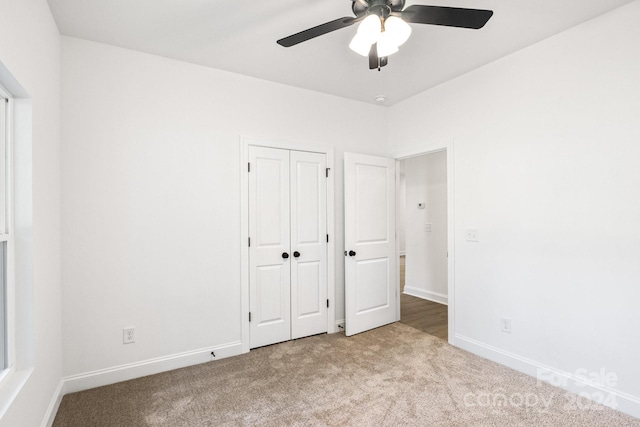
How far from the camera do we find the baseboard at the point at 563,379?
6.86 ft

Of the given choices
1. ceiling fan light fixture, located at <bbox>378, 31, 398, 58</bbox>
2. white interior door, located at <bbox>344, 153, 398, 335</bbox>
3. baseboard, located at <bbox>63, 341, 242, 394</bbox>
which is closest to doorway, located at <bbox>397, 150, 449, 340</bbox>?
white interior door, located at <bbox>344, 153, 398, 335</bbox>

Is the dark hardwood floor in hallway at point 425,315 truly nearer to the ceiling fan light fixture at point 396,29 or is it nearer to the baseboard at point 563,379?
the baseboard at point 563,379

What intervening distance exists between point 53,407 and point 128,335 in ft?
1.98

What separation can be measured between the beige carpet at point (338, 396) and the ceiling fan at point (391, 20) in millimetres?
2263

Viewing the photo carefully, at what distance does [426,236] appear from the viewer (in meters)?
5.06

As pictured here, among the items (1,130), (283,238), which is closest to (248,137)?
(283,238)

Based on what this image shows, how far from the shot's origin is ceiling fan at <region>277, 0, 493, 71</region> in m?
1.57

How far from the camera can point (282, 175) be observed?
130 inches

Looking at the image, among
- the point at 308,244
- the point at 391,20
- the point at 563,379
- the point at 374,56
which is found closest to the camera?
the point at 391,20

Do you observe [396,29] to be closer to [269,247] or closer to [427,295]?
[269,247]

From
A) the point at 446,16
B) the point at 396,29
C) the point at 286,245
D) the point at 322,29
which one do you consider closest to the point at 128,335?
the point at 286,245

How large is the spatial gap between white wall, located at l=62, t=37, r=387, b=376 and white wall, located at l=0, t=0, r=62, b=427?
30 centimetres

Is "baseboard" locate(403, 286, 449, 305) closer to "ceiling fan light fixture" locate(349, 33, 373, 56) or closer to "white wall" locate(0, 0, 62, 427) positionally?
"ceiling fan light fixture" locate(349, 33, 373, 56)

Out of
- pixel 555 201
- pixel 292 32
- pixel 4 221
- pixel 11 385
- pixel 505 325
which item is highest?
pixel 292 32
